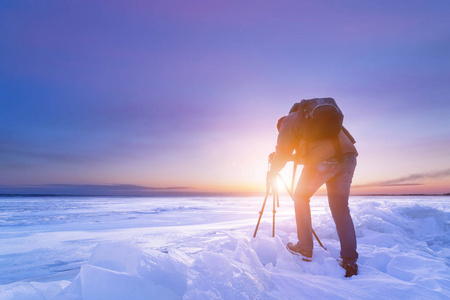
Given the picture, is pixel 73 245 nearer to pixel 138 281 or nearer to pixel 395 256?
pixel 138 281

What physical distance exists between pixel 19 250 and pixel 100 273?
10.5ft

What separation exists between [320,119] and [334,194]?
34.6 inches

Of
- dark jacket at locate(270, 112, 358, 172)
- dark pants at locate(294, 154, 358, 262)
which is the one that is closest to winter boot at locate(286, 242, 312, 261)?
dark pants at locate(294, 154, 358, 262)

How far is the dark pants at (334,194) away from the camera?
2.50m

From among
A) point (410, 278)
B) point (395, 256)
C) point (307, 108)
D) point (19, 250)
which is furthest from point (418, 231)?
point (19, 250)

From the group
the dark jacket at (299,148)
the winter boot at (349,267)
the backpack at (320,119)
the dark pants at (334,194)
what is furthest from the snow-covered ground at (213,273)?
the backpack at (320,119)

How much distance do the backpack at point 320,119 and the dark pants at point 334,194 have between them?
314 millimetres

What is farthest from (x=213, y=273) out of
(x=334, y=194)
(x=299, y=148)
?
(x=299, y=148)

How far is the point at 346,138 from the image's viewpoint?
267 centimetres

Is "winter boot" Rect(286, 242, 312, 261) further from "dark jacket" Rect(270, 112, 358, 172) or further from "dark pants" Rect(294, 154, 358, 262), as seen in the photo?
"dark jacket" Rect(270, 112, 358, 172)

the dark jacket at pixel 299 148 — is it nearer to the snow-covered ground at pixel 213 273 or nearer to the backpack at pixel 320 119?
the backpack at pixel 320 119

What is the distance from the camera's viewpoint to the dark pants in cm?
250

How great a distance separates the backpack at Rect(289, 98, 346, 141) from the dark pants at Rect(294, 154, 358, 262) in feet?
1.03

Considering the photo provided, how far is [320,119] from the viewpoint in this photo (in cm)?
248
